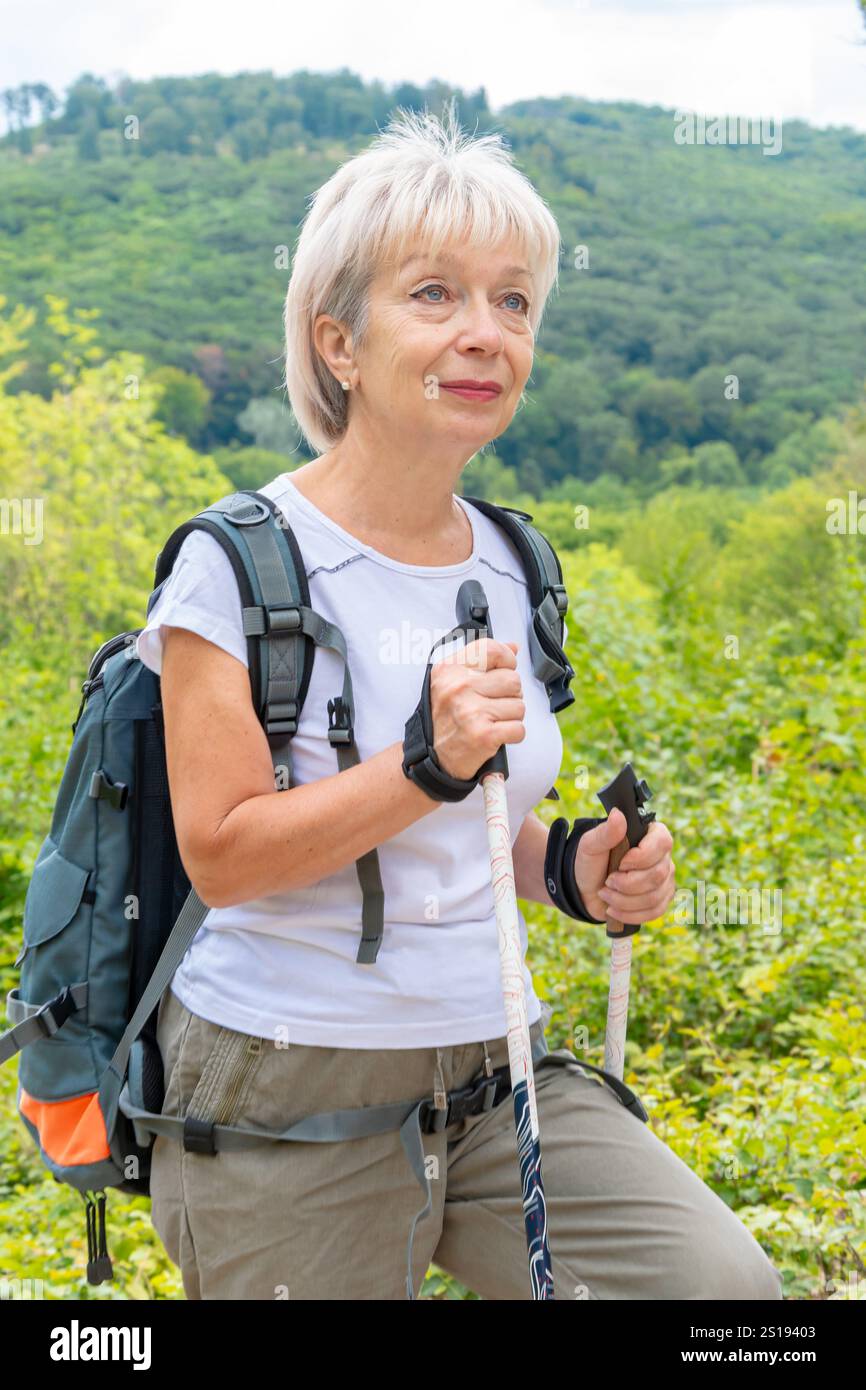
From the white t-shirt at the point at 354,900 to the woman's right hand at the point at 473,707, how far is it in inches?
7.0

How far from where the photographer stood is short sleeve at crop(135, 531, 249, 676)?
169 cm

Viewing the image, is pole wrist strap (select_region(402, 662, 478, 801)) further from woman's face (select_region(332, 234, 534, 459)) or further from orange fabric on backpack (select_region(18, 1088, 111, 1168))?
orange fabric on backpack (select_region(18, 1088, 111, 1168))

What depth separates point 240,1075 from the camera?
177 centimetres

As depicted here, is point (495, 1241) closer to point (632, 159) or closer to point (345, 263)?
point (345, 263)

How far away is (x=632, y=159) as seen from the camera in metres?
49.9

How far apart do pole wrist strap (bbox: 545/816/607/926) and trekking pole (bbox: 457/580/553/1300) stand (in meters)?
0.38

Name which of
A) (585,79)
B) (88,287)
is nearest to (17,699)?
(88,287)

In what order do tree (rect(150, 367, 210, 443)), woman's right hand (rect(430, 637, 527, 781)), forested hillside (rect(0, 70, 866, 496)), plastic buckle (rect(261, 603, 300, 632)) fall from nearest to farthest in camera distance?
woman's right hand (rect(430, 637, 527, 781)) → plastic buckle (rect(261, 603, 300, 632)) → tree (rect(150, 367, 210, 443)) → forested hillside (rect(0, 70, 866, 496))

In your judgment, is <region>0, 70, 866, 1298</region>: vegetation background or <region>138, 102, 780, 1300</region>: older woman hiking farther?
<region>0, 70, 866, 1298</region>: vegetation background

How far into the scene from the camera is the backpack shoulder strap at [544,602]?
6.67ft

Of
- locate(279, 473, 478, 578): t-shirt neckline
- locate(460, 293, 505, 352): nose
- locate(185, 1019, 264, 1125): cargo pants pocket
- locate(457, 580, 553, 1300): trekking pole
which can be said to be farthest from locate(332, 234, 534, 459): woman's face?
locate(185, 1019, 264, 1125): cargo pants pocket

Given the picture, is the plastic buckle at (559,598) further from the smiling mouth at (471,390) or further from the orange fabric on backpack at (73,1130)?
the orange fabric on backpack at (73,1130)

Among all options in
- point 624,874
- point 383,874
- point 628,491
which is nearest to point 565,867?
point 624,874

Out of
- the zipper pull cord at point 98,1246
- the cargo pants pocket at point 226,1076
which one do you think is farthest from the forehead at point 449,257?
the zipper pull cord at point 98,1246
